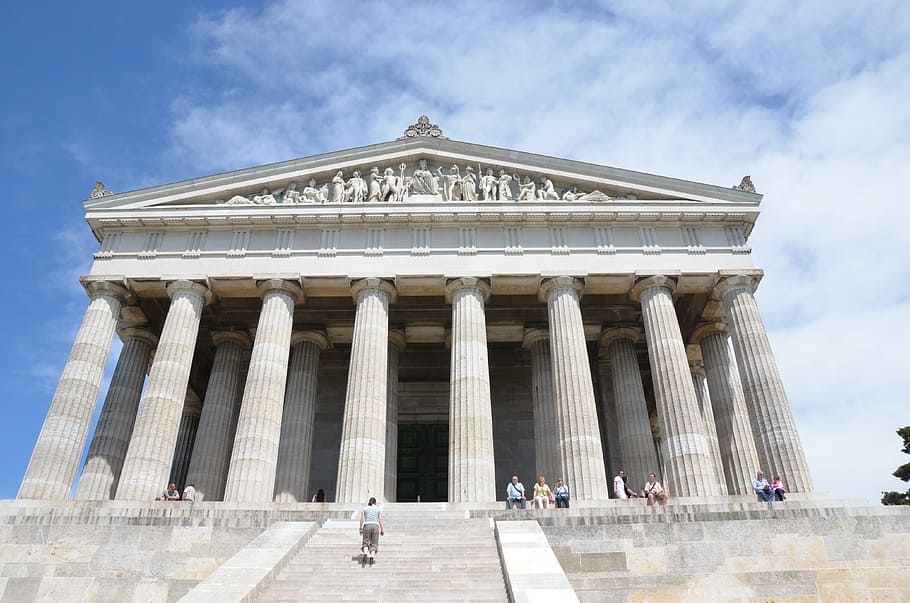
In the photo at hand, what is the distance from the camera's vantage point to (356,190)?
32125mm

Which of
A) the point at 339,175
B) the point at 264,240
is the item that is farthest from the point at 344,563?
the point at 339,175

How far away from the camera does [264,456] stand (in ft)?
86.5

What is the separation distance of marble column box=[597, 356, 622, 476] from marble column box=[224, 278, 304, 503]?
15908 mm

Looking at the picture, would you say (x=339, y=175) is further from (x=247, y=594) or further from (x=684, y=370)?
(x=247, y=594)

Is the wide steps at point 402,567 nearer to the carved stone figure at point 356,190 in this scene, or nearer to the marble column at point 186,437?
the carved stone figure at point 356,190

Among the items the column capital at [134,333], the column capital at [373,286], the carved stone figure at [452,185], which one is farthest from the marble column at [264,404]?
the carved stone figure at [452,185]

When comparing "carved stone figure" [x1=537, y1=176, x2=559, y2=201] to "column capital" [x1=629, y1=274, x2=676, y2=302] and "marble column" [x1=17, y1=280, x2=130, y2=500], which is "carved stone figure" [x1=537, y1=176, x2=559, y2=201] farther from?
"marble column" [x1=17, y1=280, x2=130, y2=500]

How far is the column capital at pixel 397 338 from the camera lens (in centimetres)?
3378

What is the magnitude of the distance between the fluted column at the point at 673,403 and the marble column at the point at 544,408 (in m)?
4.30

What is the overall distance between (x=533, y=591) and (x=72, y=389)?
23.0 meters

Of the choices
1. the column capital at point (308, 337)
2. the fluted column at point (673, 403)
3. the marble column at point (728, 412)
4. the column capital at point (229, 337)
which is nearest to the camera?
the fluted column at point (673, 403)

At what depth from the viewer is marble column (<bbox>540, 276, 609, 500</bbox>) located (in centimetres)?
2544

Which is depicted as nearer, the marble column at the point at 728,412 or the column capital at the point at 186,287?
the marble column at the point at 728,412

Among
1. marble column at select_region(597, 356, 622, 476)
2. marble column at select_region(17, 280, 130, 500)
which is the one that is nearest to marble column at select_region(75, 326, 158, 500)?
marble column at select_region(17, 280, 130, 500)
